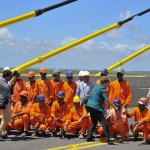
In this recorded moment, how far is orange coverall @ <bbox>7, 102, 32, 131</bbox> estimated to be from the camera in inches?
410

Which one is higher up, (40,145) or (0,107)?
(0,107)

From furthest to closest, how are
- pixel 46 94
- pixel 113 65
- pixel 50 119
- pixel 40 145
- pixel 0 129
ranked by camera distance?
pixel 113 65, pixel 46 94, pixel 50 119, pixel 0 129, pixel 40 145

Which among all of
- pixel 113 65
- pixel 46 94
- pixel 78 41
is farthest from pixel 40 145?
pixel 113 65

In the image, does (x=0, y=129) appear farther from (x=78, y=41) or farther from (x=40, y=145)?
(x=78, y=41)

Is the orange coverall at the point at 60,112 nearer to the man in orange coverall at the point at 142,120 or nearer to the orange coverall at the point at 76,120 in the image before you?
the orange coverall at the point at 76,120

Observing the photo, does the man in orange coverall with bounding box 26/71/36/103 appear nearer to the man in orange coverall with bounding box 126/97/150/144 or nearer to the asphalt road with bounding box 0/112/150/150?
the asphalt road with bounding box 0/112/150/150

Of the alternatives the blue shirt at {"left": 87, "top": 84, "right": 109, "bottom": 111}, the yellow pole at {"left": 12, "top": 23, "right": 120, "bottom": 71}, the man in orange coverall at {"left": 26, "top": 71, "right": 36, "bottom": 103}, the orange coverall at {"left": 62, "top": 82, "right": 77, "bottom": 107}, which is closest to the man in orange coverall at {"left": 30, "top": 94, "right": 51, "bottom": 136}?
the man in orange coverall at {"left": 26, "top": 71, "right": 36, "bottom": 103}

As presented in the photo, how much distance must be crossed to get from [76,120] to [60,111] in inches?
20.0

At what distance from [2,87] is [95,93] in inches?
80.3

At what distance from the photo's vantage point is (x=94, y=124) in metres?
9.48

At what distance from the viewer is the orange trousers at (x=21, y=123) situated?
10398 millimetres

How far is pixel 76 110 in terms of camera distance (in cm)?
1042

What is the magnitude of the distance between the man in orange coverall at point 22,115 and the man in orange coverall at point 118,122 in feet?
6.57

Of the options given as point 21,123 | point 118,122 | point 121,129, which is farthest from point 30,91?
point 121,129
